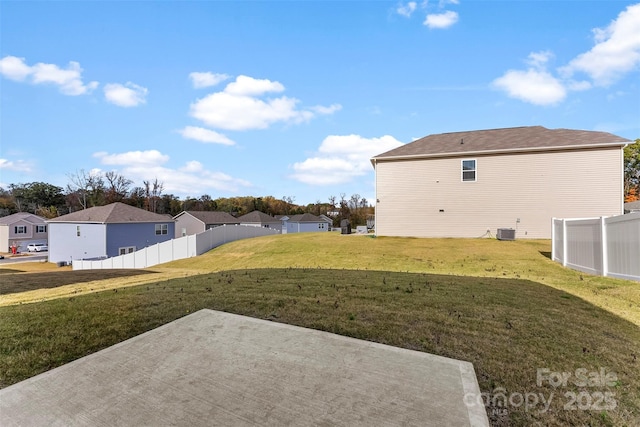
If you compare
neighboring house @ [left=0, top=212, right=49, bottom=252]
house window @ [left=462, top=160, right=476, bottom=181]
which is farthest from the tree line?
house window @ [left=462, top=160, right=476, bottom=181]

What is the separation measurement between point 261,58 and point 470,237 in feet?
48.0

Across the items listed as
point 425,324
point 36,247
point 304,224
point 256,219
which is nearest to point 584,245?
point 425,324

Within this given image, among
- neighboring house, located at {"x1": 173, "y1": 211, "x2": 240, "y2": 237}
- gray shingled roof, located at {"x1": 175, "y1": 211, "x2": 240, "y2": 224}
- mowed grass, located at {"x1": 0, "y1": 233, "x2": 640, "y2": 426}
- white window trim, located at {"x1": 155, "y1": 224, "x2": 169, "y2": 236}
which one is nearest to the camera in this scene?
mowed grass, located at {"x1": 0, "y1": 233, "x2": 640, "y2": 426}

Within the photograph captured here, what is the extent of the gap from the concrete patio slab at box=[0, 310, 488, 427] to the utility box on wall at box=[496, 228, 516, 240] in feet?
50.5

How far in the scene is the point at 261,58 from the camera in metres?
13.1

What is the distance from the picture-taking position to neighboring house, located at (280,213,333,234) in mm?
52719

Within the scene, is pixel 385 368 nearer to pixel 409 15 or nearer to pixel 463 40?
pixel 409 15

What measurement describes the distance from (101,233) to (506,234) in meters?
33.8

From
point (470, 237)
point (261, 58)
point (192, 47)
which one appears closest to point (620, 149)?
point (470, 237)

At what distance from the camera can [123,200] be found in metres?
54.3

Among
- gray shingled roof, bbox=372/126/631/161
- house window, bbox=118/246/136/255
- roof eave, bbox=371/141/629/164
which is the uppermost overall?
gray shingled roof, bbox=372/126/631/161

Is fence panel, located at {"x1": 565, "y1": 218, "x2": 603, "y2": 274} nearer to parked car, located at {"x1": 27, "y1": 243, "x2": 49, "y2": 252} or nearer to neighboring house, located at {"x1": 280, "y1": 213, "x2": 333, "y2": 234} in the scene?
neighboring house, located at {"x1": 280, "y1": 213, "x2": 333, "y2": 234}

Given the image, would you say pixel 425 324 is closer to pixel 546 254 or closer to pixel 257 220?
pixel 546 254

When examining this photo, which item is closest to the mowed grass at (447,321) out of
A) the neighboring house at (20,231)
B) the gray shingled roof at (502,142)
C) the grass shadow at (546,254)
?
the grass shadow at (546,254)
